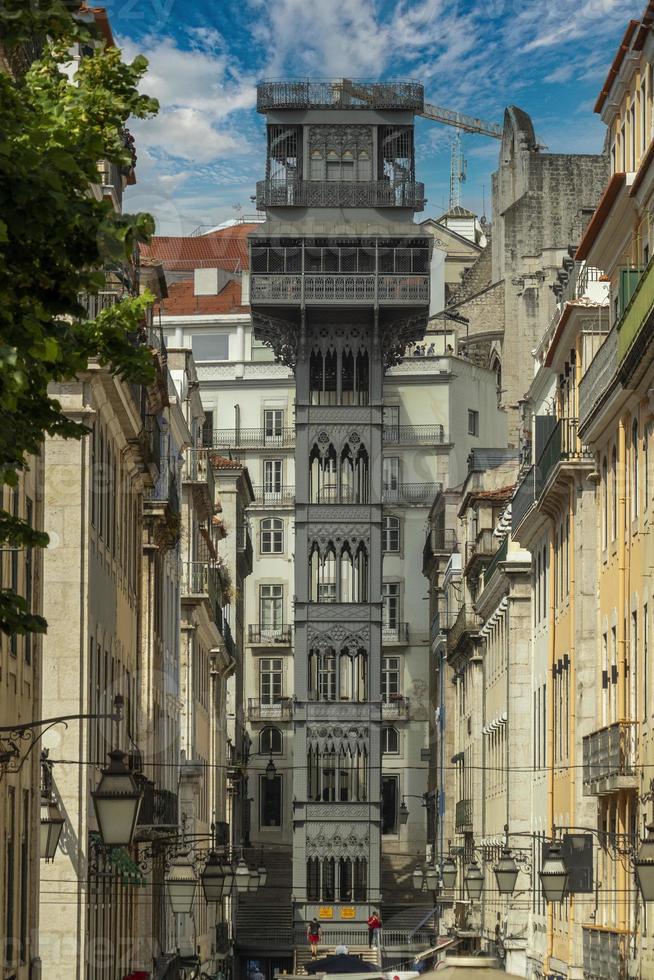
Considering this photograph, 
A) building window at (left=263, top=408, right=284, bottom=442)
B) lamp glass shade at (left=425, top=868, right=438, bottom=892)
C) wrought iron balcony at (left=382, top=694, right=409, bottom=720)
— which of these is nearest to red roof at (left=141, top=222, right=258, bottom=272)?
building window at (left=263, top=408, right=284, bottom=442)

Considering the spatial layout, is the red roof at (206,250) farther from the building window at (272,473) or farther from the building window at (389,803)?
the building window at (389,803)

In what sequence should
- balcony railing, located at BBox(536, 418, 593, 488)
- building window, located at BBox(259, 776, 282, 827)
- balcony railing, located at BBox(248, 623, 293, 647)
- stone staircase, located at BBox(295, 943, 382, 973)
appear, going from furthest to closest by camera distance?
1. balcony railing, located at BBox(248, 623, 293, 647)
2. building window, located at BBox(259, 776, 282, 827)
3. stone staircase, located at BBox(295, 943, 382, 973)
4. balcony railing, located at BBox(536, 418, 593, 488)

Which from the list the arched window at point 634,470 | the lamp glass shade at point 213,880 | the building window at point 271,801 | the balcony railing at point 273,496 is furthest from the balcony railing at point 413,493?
the lamp glass shade at point 213,880

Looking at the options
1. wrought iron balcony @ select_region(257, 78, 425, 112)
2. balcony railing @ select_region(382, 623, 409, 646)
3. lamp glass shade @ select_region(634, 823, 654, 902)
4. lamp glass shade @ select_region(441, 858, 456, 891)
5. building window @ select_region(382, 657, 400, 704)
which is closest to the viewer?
lamp glass shade @ select_region(634, 823, 654, 902)

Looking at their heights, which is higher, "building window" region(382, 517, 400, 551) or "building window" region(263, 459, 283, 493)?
"building window" region(263, 459, 283, 493)

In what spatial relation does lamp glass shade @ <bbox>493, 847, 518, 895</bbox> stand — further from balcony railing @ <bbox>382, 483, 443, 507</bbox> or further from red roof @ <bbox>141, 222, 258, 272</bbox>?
red roof @ <bbox>141, 222, 258, 272</bbox>

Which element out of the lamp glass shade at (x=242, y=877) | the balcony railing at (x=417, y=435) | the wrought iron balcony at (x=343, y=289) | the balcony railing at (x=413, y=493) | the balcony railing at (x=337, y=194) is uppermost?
the balcony railing at (x=337, y=194)

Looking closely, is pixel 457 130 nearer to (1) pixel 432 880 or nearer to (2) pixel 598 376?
(1) pixel 432 880

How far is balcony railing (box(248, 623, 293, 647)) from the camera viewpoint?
123m

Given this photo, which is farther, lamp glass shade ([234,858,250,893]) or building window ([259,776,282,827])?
building window ([259,776,282,827])

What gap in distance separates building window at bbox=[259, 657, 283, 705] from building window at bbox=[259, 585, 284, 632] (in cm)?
168

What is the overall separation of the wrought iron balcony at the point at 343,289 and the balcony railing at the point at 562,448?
41.5m

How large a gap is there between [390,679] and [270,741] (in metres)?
6.55

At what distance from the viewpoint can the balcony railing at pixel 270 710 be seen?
12138 centimetres
